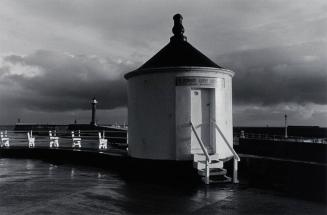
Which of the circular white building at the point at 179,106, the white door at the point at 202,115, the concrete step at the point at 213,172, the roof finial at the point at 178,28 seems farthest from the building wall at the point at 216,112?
the roof finial at the point at 178,28

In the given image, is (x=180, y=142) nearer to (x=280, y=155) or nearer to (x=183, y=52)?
(x=183, y=52)

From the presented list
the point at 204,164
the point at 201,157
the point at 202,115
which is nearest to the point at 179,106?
the point at 202,115

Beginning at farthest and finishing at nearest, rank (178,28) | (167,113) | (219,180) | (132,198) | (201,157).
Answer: (178,28)
(167,113)
(201,157)
(219,180)
(132,198)

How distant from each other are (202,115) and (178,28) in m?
3.90

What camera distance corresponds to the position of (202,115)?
499 inches

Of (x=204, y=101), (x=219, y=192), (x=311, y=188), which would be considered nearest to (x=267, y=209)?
(x=219, y=192)

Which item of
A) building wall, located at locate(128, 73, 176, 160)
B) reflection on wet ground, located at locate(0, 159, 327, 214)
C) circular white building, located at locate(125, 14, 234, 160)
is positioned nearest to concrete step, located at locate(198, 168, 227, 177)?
reflection on wet ground, located at locate(0, 159, 327, 214)

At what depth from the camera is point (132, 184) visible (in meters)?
11.2

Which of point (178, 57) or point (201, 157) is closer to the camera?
point (201, 157)

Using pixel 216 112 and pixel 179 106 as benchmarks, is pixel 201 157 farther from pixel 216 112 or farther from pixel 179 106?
pixel 179 106

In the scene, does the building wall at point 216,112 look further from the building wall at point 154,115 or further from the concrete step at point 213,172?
the concrete step at point 213,172

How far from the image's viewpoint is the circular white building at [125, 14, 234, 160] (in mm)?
12375

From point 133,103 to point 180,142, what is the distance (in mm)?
2431

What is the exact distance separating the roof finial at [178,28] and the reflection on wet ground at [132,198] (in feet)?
19.6
